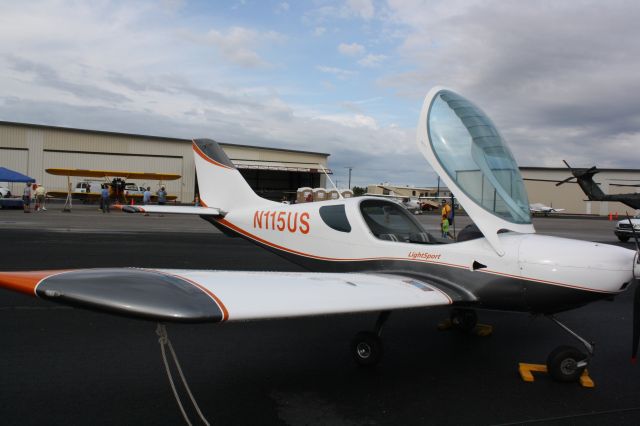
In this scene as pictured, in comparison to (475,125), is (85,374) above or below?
below

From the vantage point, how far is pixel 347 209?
5691 millimetres

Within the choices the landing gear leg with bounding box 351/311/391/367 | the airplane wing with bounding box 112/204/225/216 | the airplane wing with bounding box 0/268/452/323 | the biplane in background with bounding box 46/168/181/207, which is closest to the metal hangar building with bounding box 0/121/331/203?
the biplane in background with bounding box 46/168/181/207

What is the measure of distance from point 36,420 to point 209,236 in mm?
13631

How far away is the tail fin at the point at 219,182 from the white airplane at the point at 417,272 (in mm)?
1833

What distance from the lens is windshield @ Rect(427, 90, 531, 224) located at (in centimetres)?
477

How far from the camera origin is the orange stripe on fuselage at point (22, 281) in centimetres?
246

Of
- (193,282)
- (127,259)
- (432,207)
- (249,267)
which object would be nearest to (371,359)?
(193,282)

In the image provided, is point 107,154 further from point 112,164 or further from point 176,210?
point 176,210

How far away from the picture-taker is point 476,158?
15.8ft

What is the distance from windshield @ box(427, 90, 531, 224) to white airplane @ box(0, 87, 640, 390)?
1 centimetres

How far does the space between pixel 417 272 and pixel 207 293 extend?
102 inches

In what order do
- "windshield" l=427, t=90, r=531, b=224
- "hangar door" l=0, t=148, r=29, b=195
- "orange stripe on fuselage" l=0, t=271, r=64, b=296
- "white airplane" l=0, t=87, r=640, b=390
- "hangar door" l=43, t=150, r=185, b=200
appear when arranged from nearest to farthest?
1. "orange stripe on fuselage" l=0, t=271, r=64, b=296
2. "white airplane" l=0, t=87, r=640, b=390
3. "windshield" l=427, t=90, r=531, b=224
4. "hangar door" l=0, t=148, r=29, b=195
5. "hangar door" l=43, t=150, r=185, b=200

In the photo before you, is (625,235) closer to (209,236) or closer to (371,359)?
(209,236)

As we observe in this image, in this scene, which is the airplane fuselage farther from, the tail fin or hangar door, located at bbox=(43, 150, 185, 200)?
hangar door, located at bbox=(43, 150, 185, 200)
